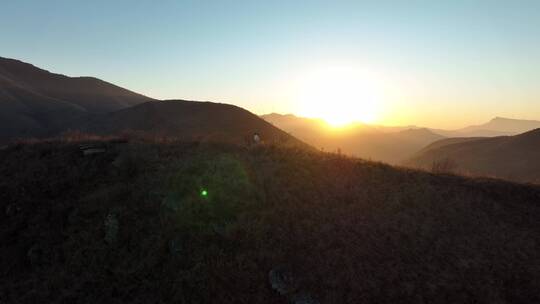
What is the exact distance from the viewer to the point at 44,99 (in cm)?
9200

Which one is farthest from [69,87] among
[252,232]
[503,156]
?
[252,232]

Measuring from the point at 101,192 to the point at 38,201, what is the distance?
222cm

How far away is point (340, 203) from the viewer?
36.7 feet

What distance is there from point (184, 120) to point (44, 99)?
5497 centimetres

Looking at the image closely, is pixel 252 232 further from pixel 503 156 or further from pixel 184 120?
pixel 503 156

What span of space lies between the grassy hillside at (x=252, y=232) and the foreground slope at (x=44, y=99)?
5949 centimetres

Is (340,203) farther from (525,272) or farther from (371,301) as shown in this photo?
(525,272)

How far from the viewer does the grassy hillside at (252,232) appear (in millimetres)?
8180

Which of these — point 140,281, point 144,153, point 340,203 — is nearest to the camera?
point 140,281

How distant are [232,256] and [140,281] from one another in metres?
2.32

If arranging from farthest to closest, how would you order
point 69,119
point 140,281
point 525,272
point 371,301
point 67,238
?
point 69,119 → point 67,238 → point 525,272 → point 140,281 → point 371,301

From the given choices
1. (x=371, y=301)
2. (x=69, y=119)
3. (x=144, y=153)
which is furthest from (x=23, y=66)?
(x=371, y=301)

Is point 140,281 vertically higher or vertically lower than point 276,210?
lower

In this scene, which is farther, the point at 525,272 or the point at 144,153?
the point at 144,153
